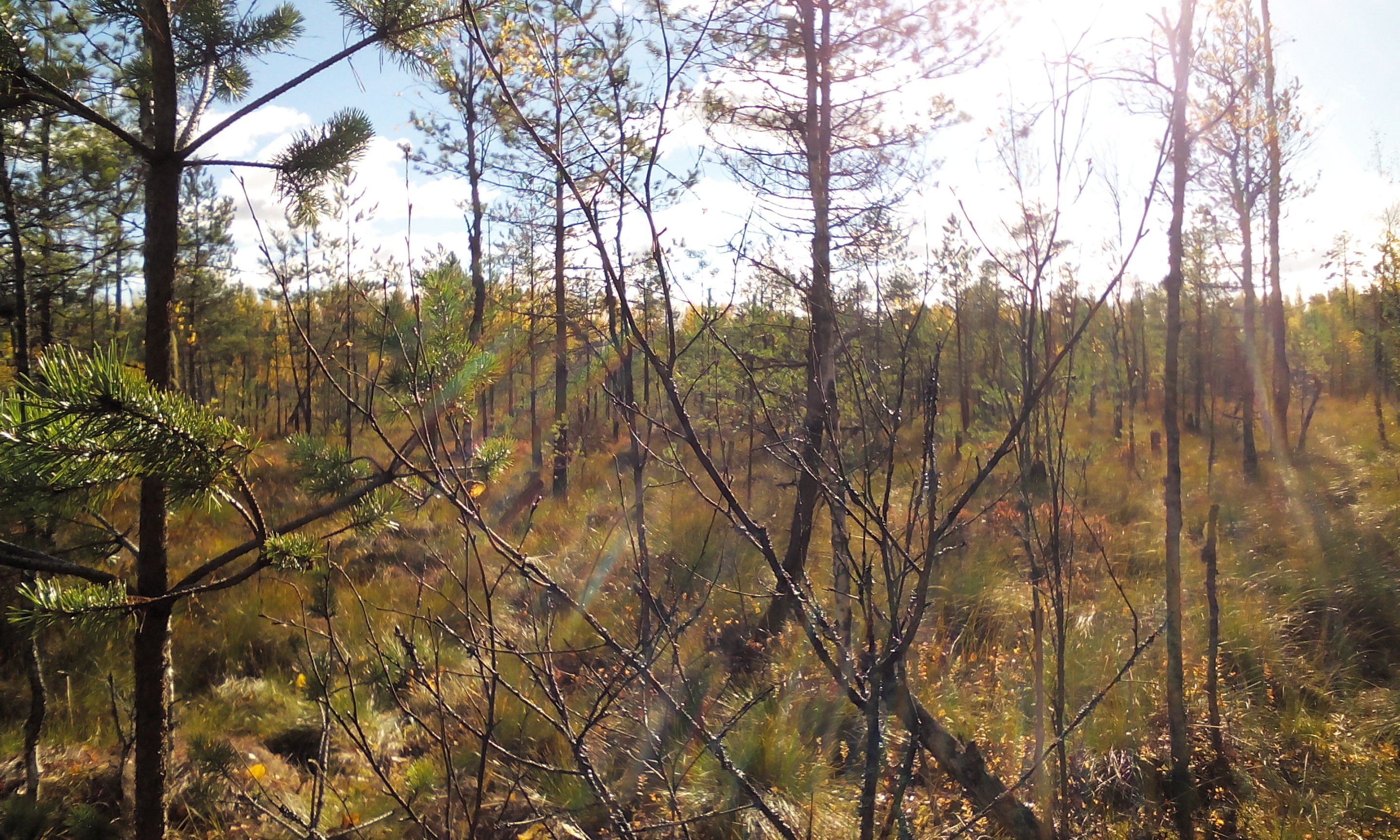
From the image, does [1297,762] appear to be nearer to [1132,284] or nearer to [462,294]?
[462,294]

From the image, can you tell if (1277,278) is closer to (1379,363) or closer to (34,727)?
(1379,363)

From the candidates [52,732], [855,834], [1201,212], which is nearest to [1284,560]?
[855,834]

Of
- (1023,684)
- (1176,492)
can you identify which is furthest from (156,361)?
(1023,684)

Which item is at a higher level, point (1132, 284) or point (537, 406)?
point (1132, 284)

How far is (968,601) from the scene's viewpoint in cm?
704

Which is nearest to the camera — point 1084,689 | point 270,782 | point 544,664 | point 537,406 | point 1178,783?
point 544,664

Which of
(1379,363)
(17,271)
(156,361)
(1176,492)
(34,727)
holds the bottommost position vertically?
(34,727)

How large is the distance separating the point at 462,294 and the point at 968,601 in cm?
641

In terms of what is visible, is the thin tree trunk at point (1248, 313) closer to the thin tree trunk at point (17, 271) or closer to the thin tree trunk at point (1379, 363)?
the thin tree trunk at point (1379, 363)

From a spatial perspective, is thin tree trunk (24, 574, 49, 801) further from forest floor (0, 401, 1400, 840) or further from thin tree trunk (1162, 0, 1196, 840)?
thin tree trunk (1162, 0, 1196, 840)

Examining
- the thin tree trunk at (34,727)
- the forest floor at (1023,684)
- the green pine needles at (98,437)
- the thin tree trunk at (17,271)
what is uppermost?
the thin tree trunk at (17,271)

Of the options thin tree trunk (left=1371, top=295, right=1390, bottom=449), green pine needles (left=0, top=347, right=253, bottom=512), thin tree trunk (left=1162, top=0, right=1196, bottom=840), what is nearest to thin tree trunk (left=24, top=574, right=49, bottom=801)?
green pine needles (left=0, top=347, right=253, bottom=512)

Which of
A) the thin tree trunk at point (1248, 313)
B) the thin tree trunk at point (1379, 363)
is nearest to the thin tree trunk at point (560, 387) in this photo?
the thin tree trunk at point (1248, 313)

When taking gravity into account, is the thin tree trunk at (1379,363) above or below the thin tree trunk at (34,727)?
above
